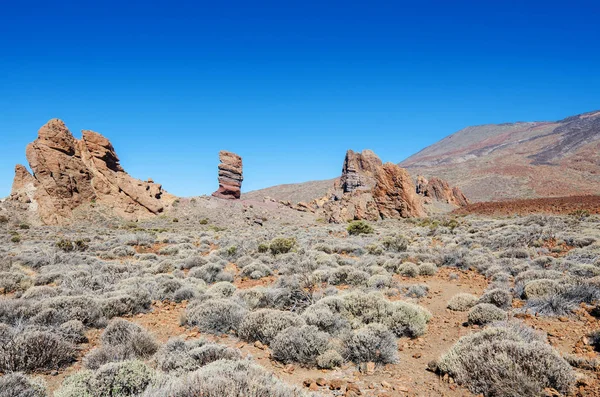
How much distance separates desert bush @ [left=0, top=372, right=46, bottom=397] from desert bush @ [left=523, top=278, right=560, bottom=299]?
924cm

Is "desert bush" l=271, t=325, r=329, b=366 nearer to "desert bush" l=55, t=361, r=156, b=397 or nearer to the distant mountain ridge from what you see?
"desert bush" l=55, t=361, r=156, b=397

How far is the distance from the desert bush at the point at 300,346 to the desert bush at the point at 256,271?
6.16 m

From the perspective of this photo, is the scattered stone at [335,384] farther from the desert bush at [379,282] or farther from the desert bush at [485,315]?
the desert bush at [379,282]

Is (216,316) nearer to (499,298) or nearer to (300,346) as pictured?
(300,346)

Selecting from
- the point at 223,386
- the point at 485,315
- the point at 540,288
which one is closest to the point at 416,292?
the point at 485,315

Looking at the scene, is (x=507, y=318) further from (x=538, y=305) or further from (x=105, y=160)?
(x=105, y=160)

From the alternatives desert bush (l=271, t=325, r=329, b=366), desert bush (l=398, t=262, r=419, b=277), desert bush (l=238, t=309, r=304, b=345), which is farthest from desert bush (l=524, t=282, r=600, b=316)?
desert bush (l=238, t=309, r=304, b=345)

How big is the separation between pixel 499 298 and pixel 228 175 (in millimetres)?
51298

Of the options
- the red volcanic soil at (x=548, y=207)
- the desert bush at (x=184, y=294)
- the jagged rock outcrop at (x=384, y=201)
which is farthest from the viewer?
the jagged rock outcrop at (x=384, y=201)

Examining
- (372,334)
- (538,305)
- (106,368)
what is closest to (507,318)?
(538,305)

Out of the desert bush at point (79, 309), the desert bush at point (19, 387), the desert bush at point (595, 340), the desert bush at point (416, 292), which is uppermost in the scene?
the desert bush at point (79, 309)

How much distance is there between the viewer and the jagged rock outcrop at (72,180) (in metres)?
36.1

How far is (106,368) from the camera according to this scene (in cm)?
389

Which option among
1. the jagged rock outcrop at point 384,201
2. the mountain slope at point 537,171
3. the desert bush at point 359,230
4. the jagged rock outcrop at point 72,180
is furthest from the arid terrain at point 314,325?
the mountain slope at point 537,171
